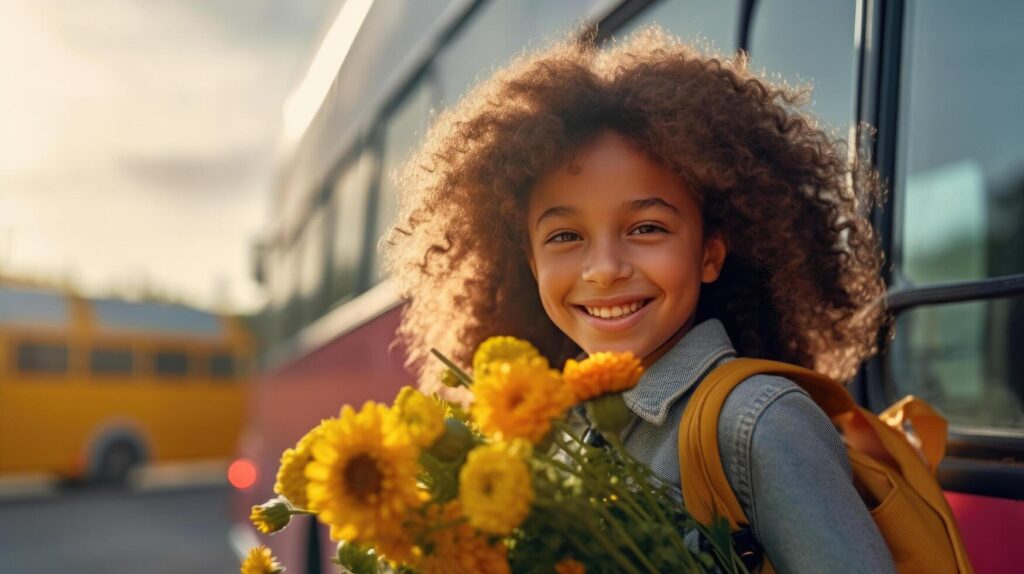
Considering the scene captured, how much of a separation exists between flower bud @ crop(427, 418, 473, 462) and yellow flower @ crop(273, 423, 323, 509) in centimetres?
13

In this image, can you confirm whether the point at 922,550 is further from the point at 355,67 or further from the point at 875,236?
the point at 355,67

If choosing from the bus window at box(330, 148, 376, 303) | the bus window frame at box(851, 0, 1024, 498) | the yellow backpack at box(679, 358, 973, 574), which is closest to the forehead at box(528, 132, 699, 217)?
the yellow backpack at box(679, 358, 973, 574)

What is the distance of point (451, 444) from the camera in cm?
85

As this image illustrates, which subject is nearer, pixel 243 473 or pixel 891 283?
pixel 891 283

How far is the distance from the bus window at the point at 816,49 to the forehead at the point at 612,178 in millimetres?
397

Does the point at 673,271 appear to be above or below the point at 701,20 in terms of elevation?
below

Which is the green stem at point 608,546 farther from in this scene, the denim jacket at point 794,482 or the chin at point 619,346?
the chin at point 619,346

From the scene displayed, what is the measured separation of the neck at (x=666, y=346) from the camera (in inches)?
53.6

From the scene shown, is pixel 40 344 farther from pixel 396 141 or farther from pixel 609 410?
pixel 609 410

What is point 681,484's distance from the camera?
1.07 m

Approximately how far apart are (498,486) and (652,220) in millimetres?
656

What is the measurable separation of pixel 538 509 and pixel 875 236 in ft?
3.29

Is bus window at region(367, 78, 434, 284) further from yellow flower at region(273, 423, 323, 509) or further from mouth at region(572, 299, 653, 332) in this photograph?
yellow flower at region(273, 423, 323, 509)

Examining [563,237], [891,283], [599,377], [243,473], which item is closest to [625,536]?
[599,377]
